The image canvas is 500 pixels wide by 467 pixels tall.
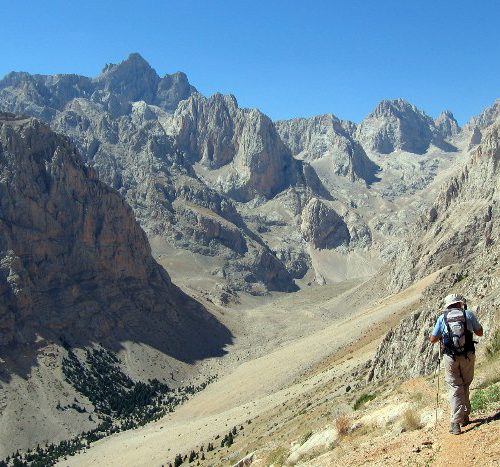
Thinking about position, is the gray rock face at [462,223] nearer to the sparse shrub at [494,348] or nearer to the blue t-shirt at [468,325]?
the sparse shrub at [494,348]

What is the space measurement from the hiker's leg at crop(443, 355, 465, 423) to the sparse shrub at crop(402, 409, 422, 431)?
2.12 m

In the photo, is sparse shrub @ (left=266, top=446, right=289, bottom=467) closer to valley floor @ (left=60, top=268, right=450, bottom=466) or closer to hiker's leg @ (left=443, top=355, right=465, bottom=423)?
hiker's leg @ (left=443, top=355, right=465, bottom=423)

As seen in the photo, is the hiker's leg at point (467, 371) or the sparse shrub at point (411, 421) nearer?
the hiker's leg at point (467, 371)

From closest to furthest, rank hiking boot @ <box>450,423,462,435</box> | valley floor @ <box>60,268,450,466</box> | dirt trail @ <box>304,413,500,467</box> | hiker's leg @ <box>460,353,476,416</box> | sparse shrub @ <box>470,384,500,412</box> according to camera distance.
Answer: dirt trail @ <box>304,413,500,467</box>
hiking boot @ <box>450,423,462,435</box>
hiker's leg @ <box>460,353,476,416</box>
sparse shrub @ <box>470,384,500,412</box>
valley floor @ <box>60,268,450,466</box>

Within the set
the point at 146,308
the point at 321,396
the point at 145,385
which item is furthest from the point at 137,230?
the point at 321,396

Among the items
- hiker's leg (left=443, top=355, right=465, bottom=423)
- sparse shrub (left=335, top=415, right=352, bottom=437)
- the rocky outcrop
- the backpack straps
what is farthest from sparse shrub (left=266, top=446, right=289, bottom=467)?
the rocky outcrop

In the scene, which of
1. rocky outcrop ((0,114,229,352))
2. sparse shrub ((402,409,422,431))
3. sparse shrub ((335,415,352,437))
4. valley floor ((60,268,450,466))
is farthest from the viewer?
rocky outcrop ((0,114,229,352))

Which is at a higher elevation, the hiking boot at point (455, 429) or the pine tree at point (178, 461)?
the hiking boot at point (455, 429)

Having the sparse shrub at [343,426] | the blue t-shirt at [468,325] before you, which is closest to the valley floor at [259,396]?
the sparse shrub at [343,426]

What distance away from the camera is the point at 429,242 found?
13175 centimetres

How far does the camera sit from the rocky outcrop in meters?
110

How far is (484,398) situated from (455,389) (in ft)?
7.39

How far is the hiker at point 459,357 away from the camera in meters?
12.2

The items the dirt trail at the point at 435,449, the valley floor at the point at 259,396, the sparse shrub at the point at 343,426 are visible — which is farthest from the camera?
the valley floor at the point at 259,396
